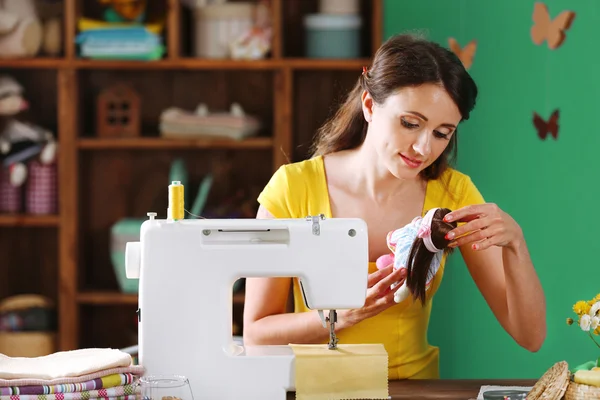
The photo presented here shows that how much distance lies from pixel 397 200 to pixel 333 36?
1.40 metres

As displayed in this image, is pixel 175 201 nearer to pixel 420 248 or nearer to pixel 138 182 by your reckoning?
pixel 420 248

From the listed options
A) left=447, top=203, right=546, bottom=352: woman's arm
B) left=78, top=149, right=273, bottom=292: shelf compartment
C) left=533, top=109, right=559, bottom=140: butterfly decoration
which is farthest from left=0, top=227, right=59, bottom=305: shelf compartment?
left=447, top=203, right=546, bottom=352: woman's arm

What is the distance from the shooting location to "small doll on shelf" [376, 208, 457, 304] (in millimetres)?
1697

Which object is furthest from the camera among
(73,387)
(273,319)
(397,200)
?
(397,200)

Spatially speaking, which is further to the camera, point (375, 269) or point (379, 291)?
point (375, 269)

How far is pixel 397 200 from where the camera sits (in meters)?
2.20

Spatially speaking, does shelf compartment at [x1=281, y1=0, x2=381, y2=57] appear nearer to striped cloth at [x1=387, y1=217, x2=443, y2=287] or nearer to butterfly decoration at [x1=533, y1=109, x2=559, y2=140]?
butterfly decoration at [x1=533, y1=109, x2=559, y2=140]

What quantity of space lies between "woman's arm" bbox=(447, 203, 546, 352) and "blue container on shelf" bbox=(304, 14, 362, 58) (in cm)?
147

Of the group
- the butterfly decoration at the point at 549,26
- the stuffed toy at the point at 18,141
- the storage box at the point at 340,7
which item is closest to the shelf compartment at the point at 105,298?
the stuffed toy at the point at 18,141

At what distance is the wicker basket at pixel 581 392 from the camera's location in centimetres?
147

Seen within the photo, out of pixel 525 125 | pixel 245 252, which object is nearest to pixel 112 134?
pixel 525 125

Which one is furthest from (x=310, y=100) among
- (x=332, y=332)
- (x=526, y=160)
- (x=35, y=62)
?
(x=332, y=332)

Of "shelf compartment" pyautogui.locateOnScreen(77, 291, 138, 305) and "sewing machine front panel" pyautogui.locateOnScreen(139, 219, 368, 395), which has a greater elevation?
"sewing machine front panel" pyautogui.locateOnScreen(139, 219, 368, 395)

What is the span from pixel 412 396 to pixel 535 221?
164cm
